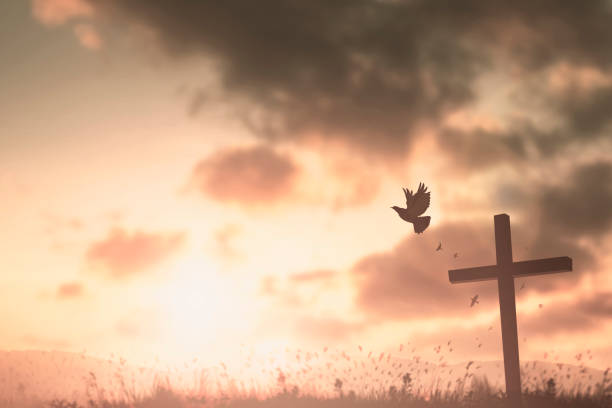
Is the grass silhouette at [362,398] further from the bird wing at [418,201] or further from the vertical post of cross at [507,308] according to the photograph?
the bird wing at [418,201]

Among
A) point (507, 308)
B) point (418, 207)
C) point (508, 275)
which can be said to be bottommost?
point (507, 308)

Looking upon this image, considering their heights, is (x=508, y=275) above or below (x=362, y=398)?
above

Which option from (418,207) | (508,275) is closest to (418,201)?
(418,207)

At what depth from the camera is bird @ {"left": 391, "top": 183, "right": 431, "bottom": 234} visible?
1147 cm

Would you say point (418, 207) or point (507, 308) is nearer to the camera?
point (418, 207)

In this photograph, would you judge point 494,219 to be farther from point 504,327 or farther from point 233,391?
point 233,391

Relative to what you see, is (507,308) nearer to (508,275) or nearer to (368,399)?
(508,275)

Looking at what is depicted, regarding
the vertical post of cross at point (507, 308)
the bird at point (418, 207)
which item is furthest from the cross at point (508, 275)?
the bird at point (418, 207)

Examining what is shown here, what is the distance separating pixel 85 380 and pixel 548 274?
373 inches

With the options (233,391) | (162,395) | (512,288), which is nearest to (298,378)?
(233,391)

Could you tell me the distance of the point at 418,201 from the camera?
11500 millimetres

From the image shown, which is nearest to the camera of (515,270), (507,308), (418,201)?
(418,201)

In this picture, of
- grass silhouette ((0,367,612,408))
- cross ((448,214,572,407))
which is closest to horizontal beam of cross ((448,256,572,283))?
cross ((448,214,572,407))

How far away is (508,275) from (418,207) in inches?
114
